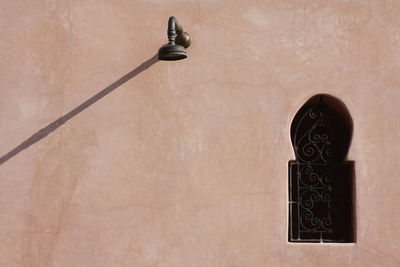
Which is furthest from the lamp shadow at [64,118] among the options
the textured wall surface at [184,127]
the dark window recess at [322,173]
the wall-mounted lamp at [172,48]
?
the dark window recess at [322,173]

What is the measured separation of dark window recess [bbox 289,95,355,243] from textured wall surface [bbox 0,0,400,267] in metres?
0.16

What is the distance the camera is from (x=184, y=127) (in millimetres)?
5945

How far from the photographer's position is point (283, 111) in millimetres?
5957

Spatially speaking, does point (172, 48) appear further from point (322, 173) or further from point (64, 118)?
point (322, 173)

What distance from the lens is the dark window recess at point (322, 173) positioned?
598 cm

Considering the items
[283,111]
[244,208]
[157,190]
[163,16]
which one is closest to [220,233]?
[244,208]

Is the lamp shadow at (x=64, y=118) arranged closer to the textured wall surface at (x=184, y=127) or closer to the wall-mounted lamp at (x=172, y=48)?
the textured wall surface at (x=184, y=127)

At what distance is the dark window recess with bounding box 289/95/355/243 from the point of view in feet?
19.6

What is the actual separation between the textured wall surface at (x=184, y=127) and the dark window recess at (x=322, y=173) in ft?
0.53

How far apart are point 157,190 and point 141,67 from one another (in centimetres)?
111

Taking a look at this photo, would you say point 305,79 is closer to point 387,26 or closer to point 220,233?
point 387,26

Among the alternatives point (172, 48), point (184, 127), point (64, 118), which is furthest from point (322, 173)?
point (64, 118)

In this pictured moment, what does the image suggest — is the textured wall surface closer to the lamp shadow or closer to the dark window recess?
the lamp shadow

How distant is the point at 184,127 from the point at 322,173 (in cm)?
131
